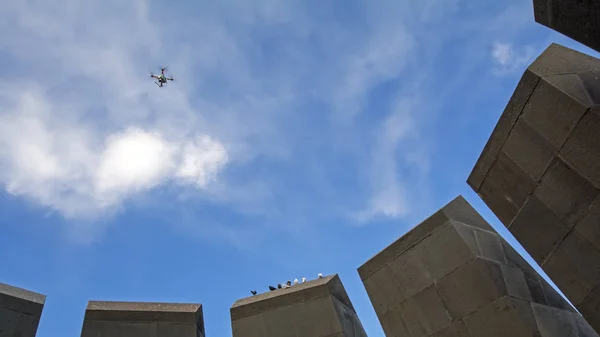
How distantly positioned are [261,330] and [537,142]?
209 inches

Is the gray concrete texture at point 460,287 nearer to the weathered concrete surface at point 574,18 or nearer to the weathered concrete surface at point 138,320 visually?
the weathered concrete surface at point 138,320

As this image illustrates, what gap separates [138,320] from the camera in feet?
26.5

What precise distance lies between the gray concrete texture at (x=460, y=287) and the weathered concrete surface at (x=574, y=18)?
345 cm

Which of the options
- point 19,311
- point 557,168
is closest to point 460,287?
point 557,168

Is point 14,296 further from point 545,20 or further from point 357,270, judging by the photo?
point 545,20

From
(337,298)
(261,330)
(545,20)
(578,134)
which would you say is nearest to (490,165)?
(578,134)

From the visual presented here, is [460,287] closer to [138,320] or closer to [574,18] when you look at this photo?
[574,18]

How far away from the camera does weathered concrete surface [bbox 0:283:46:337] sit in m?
7.75

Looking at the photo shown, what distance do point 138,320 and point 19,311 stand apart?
2041mm

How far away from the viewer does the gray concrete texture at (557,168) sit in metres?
5.32

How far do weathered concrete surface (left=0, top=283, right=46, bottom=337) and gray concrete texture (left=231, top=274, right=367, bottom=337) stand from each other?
351 centimetres

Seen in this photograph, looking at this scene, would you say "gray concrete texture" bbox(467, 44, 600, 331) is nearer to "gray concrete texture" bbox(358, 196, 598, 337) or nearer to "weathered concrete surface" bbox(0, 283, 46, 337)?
"gray concrete texture" bbox(358, 196, 598, 337)

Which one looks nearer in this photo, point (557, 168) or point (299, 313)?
point (557, 168)

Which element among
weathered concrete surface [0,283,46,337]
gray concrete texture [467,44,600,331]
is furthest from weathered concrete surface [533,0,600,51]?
weathered concrete surface [0,283,46,337]
